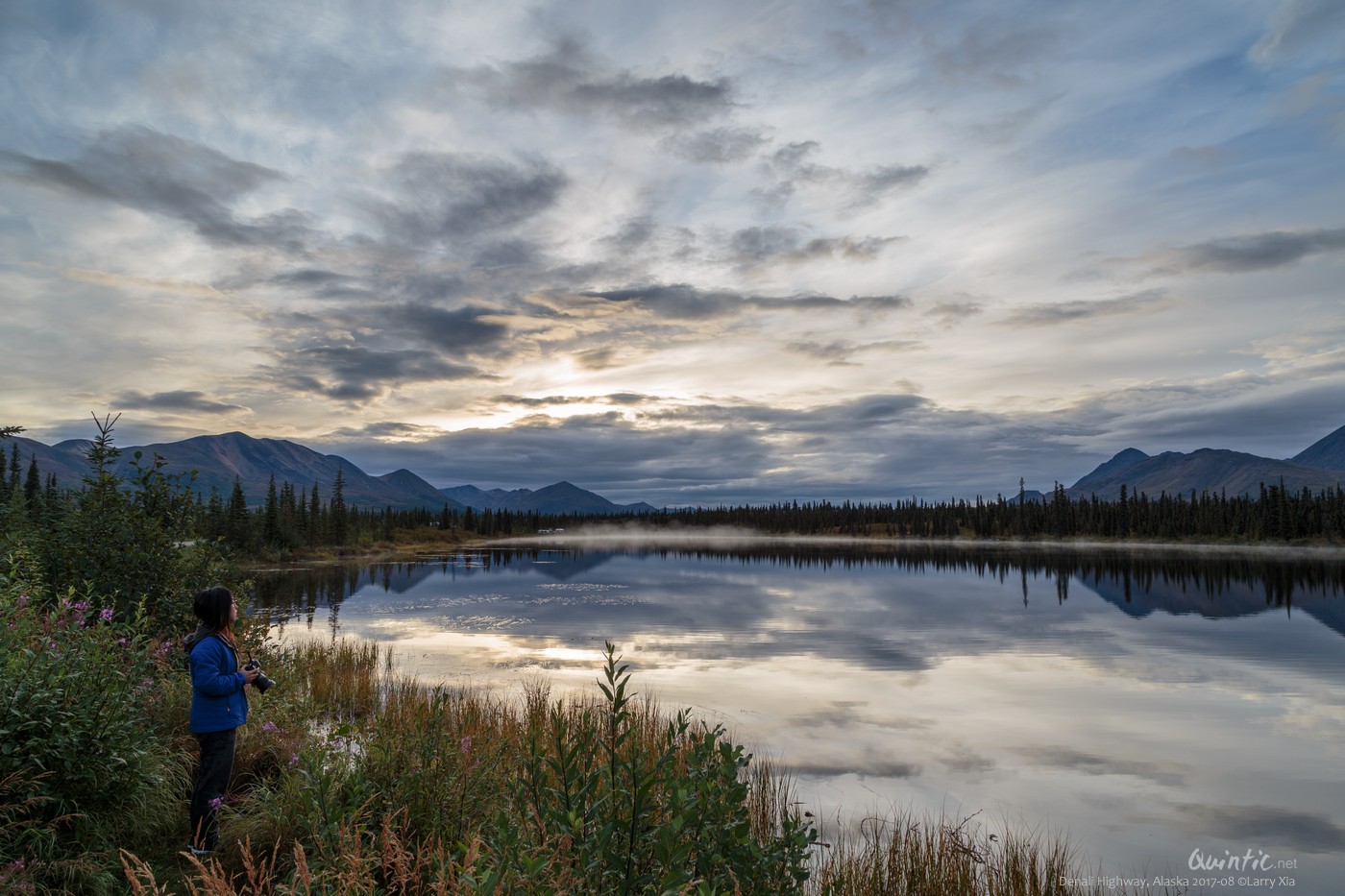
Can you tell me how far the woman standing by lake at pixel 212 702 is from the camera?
7355mm

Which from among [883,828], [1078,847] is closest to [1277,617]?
[1078,847]

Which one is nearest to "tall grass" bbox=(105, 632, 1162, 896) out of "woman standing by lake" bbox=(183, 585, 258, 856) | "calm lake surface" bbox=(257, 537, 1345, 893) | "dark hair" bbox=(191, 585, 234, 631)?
"woman standing by lake" bbox=(183, 585, 258, 856)

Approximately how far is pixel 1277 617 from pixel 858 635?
2453cm

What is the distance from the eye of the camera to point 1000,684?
22172 mm

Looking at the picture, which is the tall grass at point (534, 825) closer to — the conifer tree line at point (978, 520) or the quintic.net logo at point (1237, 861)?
the quintic.net logo at point (1237, 861)

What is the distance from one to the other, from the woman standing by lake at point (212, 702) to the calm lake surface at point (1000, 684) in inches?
329

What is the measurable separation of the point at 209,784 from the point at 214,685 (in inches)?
42.4

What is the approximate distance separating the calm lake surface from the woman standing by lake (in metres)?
8.37

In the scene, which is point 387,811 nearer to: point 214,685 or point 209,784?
point 209,784

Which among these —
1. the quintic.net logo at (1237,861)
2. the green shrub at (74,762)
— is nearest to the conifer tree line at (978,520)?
the green shrub at (74,762)

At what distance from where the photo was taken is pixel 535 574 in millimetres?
67562

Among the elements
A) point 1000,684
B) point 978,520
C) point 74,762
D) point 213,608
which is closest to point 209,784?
point 74,762

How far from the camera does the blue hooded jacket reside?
7379 millimetres

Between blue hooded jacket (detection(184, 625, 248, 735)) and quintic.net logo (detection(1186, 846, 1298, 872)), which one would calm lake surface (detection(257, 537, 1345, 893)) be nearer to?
quintic.net logo (detection(1186, 846, 1298, 872))
